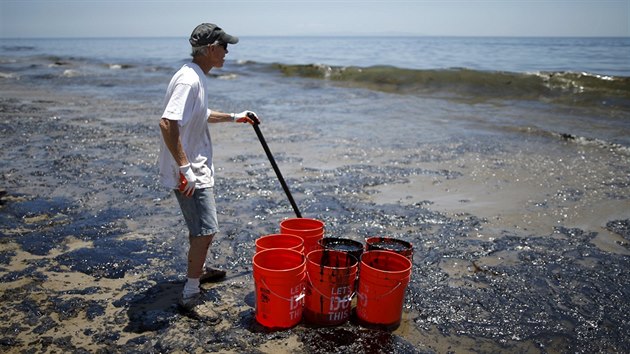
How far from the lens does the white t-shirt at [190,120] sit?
3385 mm

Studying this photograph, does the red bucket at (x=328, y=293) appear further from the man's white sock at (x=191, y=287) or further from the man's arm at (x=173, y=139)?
the man's arm at (x=173, y=139)

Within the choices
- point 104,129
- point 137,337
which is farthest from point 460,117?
point 137,337

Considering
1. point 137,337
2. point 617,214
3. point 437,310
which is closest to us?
point 137,337

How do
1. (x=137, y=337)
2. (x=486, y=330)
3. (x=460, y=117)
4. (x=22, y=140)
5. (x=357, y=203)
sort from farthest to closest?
(x=460, y=117) → (x=22, y=140) → (x=357, y=203) → (x=486, y=330) → (x=137, y=337)

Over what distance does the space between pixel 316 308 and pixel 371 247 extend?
78 cm

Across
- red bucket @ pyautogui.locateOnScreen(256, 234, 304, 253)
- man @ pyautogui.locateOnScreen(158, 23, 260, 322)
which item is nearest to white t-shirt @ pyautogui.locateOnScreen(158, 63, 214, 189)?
man @ pyautogui.locateOnScreen(158, 23, 260, 322)

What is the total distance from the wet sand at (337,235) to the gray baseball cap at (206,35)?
2.27 meters

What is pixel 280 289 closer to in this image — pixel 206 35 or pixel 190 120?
pixel 190 120

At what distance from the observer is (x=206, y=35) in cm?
356

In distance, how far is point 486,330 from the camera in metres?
3.78

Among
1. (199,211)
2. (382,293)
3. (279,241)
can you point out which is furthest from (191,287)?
(382,293)

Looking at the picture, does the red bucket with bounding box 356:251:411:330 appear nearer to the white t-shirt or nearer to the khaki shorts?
the khaki shorts

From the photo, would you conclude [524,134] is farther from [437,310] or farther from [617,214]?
[437,310]

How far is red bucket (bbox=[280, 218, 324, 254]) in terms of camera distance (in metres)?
4.30
